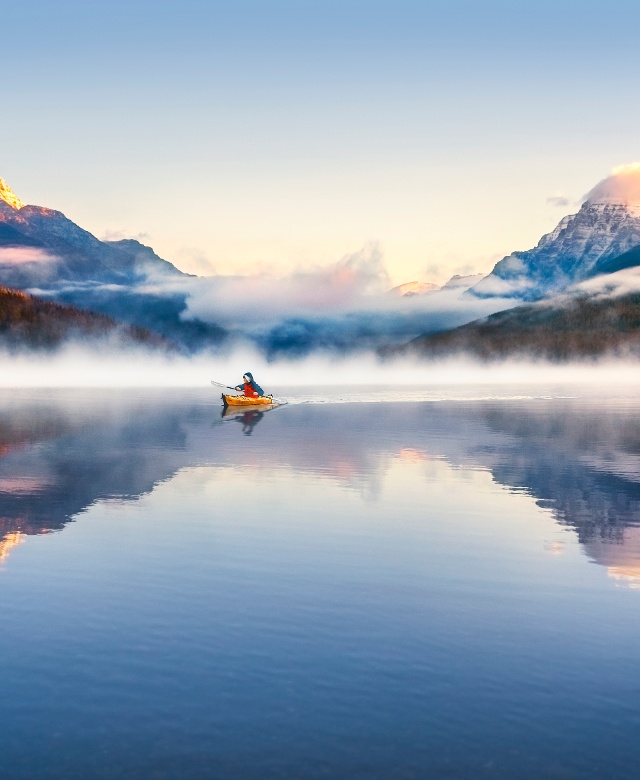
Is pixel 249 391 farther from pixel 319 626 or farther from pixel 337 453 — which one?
pixel 319 626

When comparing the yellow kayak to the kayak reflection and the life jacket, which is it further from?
the kayak reflection

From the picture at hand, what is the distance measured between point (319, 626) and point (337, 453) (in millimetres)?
40928

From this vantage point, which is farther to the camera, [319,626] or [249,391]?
[249,391]

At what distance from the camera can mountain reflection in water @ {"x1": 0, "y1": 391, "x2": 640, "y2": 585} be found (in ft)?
128

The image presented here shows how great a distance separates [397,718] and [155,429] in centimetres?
7167

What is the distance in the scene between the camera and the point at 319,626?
74.7 feet

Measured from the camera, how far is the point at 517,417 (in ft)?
344

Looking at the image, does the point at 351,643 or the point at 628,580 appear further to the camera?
the point at 628,580

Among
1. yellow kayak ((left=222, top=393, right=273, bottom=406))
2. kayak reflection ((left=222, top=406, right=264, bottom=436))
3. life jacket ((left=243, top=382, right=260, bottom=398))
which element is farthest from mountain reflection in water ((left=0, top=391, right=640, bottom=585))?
life jacket ((left=243, top=382, right=260, bottom=398))

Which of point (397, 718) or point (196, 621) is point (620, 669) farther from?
point (196, 621)

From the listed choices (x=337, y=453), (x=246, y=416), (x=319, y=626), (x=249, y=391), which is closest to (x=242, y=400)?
(x=249, y=391)

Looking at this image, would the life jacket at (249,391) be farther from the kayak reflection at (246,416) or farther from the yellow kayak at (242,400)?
the kayak reflection at (246,416)

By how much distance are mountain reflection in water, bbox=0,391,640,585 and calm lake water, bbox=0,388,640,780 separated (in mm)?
384

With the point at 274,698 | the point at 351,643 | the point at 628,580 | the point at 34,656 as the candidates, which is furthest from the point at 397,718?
the point at 628,580
